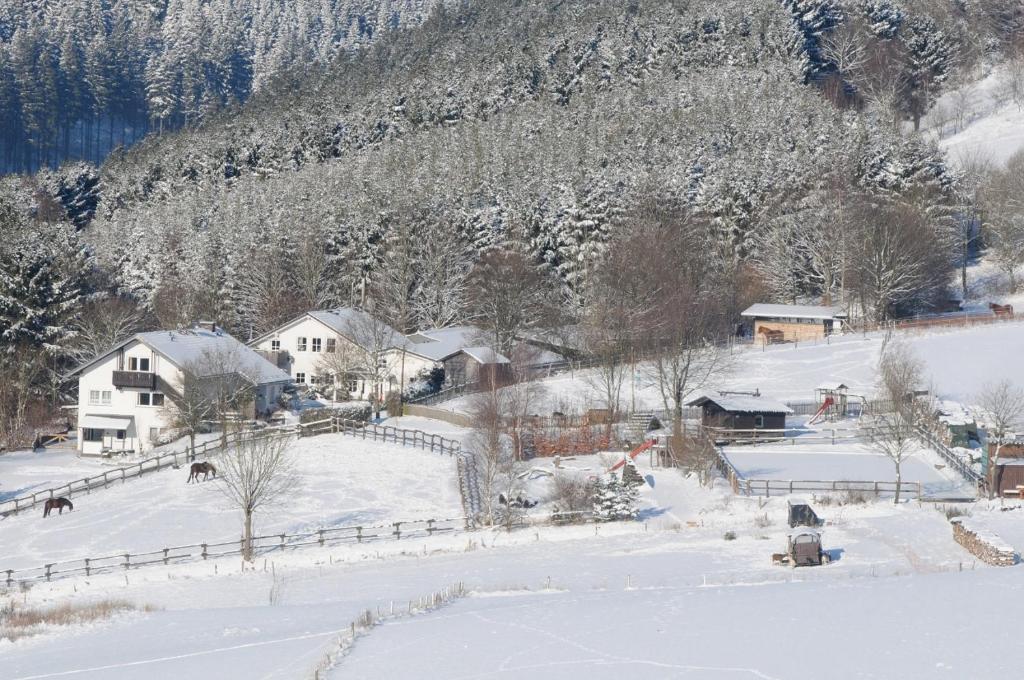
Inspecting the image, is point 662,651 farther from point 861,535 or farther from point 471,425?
point 471,425

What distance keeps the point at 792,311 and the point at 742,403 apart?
22160mm

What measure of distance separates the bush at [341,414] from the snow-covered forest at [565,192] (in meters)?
13.8

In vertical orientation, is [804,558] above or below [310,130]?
below

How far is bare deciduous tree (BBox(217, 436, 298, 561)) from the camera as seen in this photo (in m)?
38.8

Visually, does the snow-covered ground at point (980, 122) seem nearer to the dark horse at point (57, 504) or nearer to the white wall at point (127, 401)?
the white wall at point (127, 401)

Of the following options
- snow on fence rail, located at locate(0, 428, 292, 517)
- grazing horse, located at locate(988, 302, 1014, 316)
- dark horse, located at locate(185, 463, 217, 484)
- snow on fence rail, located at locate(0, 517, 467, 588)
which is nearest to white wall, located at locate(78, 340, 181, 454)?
snow on fence rail, located at locate(0, 428, 292, 517)

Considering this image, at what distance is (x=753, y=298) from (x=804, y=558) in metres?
50.4

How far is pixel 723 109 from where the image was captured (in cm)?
10881

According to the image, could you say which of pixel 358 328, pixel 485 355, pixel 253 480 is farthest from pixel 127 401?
pixel 253 480

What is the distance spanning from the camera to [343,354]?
217 feet

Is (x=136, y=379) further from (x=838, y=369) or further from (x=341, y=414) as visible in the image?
(x=838, y=369)

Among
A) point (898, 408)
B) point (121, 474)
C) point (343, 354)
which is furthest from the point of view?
point (343, 354)

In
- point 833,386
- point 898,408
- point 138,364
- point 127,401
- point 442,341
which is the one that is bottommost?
point 898,408

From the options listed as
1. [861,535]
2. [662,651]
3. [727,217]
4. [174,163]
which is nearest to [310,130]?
[174,163]
